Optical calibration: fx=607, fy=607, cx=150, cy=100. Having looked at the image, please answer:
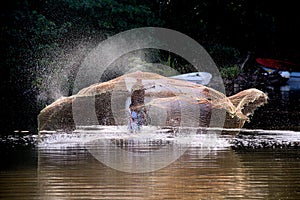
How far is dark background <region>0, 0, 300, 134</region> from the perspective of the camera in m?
22.5

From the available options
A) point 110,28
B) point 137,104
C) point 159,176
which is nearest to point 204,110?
point 137,104

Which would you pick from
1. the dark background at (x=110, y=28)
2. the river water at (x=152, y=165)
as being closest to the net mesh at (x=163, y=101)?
the river water at (x=152, y=165)

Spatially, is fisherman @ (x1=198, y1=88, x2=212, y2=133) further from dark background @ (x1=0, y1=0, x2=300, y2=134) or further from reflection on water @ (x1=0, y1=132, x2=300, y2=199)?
dark background @ (x1=0, y1=0, x2=300, y2=134)

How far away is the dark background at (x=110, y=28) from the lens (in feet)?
73.9

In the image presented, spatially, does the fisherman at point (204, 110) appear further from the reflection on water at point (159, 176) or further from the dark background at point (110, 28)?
the dark background at point (110, 28)

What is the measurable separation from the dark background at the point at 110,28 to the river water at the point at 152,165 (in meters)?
3.87

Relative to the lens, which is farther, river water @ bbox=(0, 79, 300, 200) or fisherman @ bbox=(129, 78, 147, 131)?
fisherman @ bbox=(129, 78, 147, 131)

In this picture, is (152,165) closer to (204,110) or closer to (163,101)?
(163,101)

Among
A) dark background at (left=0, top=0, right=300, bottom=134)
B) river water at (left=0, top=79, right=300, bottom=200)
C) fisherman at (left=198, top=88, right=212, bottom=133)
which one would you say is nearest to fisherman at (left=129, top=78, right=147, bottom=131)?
river water at (left=0, top=79, right=300, bottom=200)

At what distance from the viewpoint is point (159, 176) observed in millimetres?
8438

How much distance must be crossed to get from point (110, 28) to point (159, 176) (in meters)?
17.5

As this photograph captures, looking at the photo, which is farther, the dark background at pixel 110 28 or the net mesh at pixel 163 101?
the dark background at pixel 110 28

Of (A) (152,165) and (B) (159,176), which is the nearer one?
(B) (159,176)

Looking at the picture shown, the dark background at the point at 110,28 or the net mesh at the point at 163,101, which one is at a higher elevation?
the dark background at the point at 110,28
